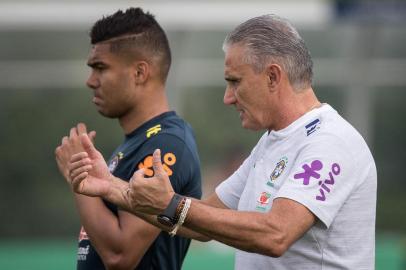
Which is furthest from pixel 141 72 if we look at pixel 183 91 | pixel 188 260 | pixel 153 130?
pixel 183 91

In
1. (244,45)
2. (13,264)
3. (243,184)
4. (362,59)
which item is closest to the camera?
(244,45)

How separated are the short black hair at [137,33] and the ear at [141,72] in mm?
70

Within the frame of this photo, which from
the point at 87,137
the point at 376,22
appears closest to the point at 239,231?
the point at 87,137

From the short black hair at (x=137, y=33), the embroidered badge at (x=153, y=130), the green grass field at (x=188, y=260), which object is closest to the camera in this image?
the embroidered badge at (x=153, y=130)

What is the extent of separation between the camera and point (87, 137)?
13.2 ft

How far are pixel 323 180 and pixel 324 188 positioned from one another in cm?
3

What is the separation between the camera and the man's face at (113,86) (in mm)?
4602

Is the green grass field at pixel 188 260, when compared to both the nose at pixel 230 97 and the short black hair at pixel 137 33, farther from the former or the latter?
the nose at pixel 230 97

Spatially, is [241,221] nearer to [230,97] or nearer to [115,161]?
[230,97]

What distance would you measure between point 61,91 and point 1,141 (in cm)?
152

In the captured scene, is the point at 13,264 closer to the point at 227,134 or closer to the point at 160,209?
the point at 160,209

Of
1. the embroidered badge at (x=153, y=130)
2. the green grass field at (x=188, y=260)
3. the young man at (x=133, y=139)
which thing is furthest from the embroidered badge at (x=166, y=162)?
the green grass field at (x=188, y=260)

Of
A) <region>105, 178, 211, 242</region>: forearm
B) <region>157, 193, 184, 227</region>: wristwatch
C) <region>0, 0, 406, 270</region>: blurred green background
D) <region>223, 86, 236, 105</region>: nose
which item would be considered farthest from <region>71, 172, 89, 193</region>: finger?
<region>0, 0, 406, 270</region>: blurred green background

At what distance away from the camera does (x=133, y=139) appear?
4.57 meters
